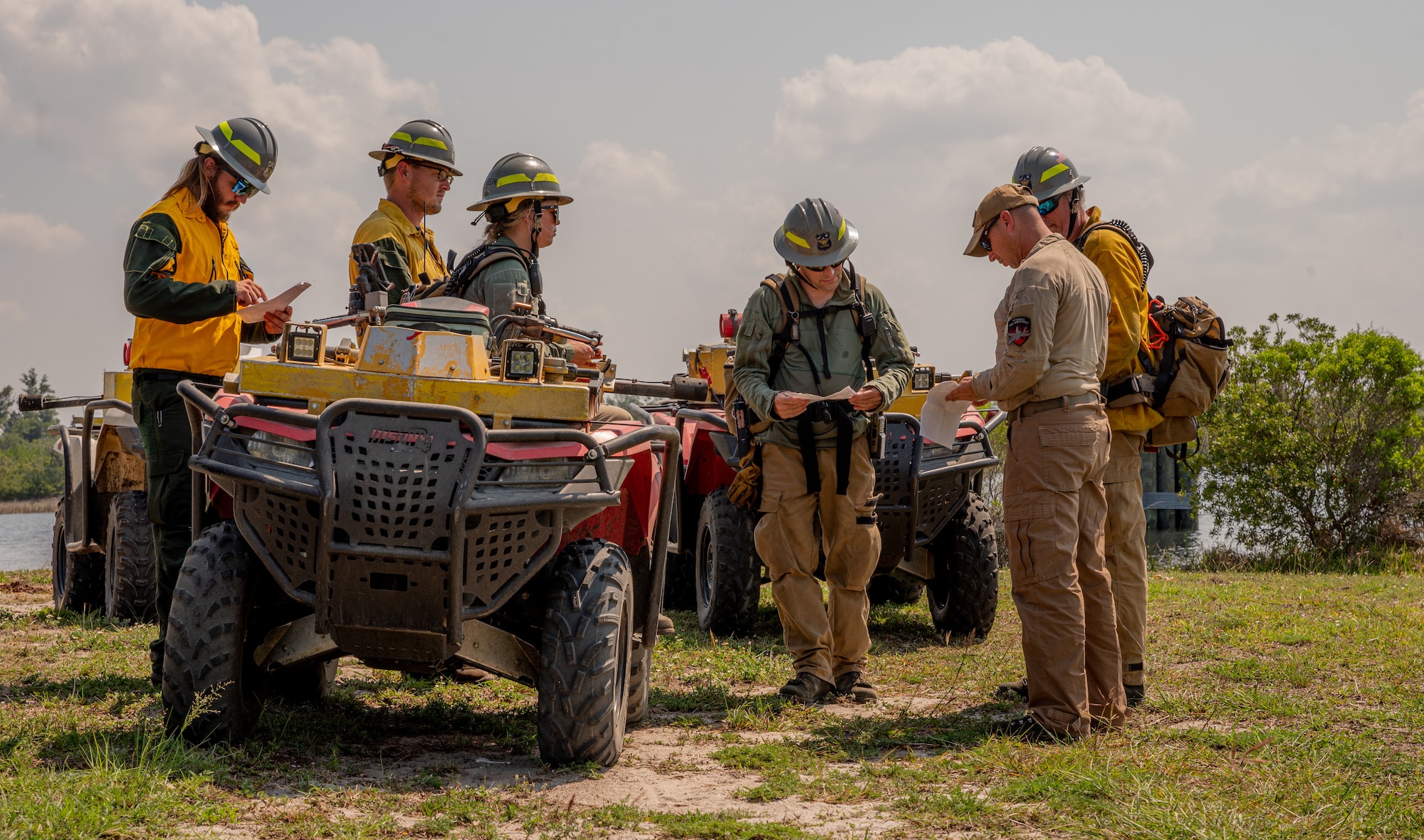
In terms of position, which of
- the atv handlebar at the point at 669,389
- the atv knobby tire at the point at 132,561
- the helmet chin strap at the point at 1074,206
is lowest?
the atv knobby tire at the point at 132,561

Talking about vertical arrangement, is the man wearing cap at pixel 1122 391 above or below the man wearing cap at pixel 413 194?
below

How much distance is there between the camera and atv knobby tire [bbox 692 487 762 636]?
6.93 metres

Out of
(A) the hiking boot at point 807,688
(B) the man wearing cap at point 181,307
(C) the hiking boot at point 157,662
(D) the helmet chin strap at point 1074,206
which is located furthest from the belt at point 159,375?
(D) the helmet chin strap at point 1074,206

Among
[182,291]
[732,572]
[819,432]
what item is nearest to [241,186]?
[182,291]

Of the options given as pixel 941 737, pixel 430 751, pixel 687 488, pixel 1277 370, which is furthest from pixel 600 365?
pixel 1277 370

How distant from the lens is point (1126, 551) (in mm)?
5199

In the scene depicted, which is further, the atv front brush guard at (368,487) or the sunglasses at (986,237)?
the sunglasses at (986,237)

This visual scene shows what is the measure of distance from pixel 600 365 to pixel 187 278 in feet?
5.89

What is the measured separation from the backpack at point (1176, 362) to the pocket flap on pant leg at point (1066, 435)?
73cm

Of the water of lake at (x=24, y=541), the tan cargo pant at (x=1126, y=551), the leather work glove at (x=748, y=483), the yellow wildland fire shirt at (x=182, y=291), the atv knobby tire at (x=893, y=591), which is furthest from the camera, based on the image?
the water of lake at (x=24, y=541)

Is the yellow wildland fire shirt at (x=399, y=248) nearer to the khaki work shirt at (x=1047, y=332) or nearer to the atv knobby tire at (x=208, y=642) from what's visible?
the atv knobby tire at (x=208, y=642)

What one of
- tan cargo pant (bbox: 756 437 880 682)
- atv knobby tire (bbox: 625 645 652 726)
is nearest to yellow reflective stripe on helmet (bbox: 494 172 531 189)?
tan cargo pant (bbox: 756 437 880 682)

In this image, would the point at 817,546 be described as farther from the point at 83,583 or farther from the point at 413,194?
the point at 83,583

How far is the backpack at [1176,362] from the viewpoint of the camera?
202 inches
